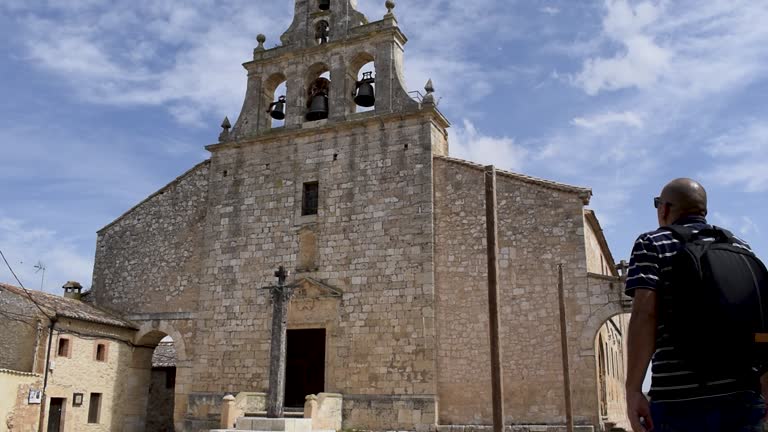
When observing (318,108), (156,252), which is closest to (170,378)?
(156,252)

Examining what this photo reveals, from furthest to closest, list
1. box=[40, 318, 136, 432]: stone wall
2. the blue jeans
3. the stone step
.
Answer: box=[40, 318, 136, 432]: stone wall, the stone step, the blue jeans

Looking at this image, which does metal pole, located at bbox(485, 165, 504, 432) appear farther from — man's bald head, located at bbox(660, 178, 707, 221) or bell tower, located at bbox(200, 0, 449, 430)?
man's bald head, located at bbox(660, 178, 707, 221)

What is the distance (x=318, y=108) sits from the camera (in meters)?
20.6

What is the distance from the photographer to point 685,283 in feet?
10.0

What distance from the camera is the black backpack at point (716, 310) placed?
2980mm

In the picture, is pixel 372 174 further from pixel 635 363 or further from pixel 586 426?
pixel 635 363

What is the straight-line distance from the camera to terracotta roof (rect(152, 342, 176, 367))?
1017 inches

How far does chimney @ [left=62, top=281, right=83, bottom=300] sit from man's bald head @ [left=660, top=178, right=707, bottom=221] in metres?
22.0

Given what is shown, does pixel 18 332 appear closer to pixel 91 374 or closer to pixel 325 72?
pixel 91 374

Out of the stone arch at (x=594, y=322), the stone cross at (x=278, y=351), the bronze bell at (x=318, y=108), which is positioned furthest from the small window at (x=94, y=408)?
the stone arch at (x=594, y=322)

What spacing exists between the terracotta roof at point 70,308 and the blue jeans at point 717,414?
18398 mm

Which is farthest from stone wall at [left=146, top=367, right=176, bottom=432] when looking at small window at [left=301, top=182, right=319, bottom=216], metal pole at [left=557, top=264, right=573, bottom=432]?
metal pole at [left=557, top=264, right=573, bottom=432]

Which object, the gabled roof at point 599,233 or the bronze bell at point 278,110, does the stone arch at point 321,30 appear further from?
the gabled roof at point 599,233

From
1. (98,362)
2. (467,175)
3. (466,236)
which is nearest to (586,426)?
(466,236)
